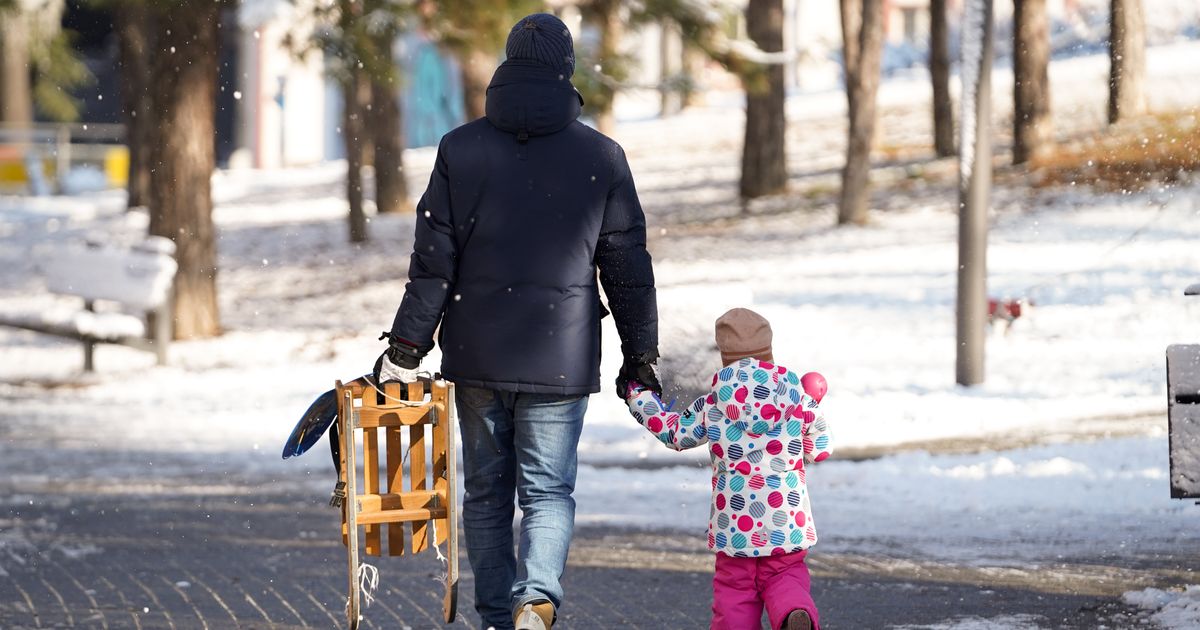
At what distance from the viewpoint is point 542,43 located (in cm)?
495

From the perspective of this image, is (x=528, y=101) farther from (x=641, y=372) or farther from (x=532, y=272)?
(x=641, y=372)

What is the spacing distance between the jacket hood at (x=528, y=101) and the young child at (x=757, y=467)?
0.78 meters

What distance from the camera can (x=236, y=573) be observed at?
6922mm

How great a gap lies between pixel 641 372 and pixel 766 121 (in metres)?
18.4

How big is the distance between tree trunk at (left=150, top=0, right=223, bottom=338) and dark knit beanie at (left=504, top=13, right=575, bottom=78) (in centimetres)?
1115

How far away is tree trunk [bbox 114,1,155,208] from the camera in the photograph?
2517 cm

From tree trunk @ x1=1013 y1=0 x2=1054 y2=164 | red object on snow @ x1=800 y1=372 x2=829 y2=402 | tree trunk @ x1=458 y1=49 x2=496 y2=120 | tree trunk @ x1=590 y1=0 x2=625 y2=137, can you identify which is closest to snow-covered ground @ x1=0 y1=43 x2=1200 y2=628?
red object on snow @ x1=800 y1=372 x2=829 y2=402

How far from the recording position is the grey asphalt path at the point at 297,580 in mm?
5992

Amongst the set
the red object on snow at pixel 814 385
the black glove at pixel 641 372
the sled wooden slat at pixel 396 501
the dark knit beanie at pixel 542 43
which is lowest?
the sled wooden slat at pixel 396 501

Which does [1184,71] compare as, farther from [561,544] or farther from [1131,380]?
[561,544]

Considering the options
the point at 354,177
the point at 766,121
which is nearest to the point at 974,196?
the point at 766,121

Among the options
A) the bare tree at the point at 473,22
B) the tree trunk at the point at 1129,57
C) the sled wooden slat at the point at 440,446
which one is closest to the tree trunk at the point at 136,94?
the bare tree at the point at 473,22

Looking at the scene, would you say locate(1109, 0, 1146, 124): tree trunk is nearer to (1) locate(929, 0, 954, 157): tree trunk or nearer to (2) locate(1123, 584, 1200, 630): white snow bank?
(1) locate(929, 0, 954, 157): tree trunk

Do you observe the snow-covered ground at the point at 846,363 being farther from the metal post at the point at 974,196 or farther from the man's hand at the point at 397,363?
the man's hand at the point at 397,363
